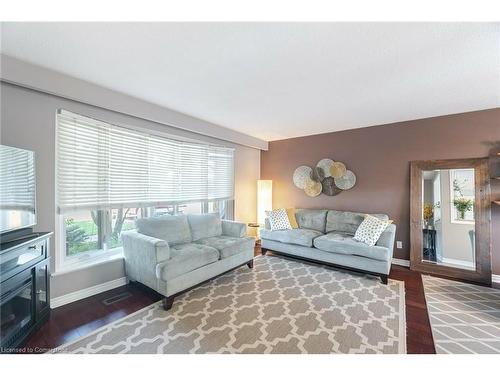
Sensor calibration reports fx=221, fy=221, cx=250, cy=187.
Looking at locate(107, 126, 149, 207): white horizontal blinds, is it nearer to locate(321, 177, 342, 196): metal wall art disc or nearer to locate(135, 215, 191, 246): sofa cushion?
locate(135, 215, 191, 246): sofa cushion

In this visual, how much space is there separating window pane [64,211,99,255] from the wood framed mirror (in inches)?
178

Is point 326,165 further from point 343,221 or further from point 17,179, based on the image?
point 17,179

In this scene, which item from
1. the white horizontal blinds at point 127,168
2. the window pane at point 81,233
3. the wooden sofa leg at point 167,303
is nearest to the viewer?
the wooden sofa leg at point 167,303

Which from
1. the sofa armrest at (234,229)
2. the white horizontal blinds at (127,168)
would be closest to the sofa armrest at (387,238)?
the sofa armrest at (234,229)

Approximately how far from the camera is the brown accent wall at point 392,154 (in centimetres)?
304

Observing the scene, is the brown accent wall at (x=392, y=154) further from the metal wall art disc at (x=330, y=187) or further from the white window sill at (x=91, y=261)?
the white window sill at (x=91, y=261)

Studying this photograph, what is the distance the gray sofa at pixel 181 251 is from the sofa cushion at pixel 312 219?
126cm

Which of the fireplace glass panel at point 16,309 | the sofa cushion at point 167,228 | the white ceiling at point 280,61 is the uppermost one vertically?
the white ceiling at point 280,61

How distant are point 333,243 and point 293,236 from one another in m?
0.64

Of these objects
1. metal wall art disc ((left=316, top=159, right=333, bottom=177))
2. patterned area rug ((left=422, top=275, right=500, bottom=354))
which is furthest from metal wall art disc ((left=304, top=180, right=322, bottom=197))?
patterned area rug ((left=422, top=275, right=500, bottom=354))

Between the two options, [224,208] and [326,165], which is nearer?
[326,165]

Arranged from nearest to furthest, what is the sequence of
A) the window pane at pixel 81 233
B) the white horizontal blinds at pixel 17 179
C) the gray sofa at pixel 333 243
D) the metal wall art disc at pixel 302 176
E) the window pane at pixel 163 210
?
the white horizontal blinds at pixel 17 179, the window pane at pixel 81 233, the gray sofa at pixel 333 243, the window pane at pixel 163 210, the metal wall art disc at pixel 302 176

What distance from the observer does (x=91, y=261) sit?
260 centimetres

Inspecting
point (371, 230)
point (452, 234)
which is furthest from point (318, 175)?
point (452, 234)
